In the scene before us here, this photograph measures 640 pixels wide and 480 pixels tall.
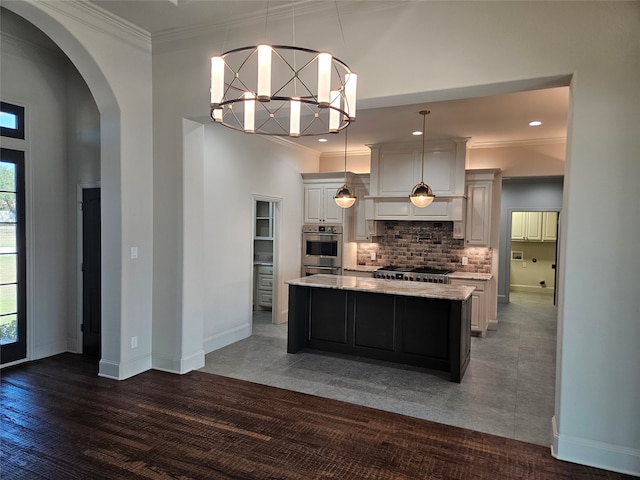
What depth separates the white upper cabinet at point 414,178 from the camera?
6340 millimetres

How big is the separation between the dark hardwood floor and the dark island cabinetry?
4.10ft

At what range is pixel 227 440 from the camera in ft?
9.74

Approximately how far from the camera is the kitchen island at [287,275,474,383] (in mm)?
4359

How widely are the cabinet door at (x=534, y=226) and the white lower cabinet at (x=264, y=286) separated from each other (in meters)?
6.80

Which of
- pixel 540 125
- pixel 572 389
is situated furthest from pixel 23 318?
pixel 540 125

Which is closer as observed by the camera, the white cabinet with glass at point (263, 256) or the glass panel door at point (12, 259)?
the glass panel door at point (12, 259)

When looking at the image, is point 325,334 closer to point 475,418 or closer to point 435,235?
point 475,418

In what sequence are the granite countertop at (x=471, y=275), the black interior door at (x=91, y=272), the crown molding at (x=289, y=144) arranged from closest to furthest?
the black interior door at (x=91, y=272), the granite countertop at (x=471, y=275), the crown molding at (x=289, y=144)

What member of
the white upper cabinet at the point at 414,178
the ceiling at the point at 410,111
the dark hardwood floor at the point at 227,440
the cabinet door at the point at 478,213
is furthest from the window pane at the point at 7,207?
the cabinet door at the point at 478,213

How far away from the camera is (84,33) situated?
359 cm

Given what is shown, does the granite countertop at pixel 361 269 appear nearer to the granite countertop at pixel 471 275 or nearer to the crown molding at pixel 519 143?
the granite countertop at pixel 471 275

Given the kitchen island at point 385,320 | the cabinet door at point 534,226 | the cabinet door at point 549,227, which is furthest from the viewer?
the cabinet door at point 534,226

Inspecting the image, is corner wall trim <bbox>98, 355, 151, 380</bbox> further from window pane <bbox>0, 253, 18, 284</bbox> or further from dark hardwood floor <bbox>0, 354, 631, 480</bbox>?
window pane <bbox>0, 253, 18, 284</bbox>

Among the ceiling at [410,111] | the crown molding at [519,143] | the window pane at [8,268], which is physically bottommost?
the window pane at [8,268]
